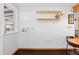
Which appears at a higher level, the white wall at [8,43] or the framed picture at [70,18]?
the framed picture at [70,18]

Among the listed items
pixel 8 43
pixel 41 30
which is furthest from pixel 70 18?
pixel 8 43

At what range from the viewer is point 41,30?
255 inches

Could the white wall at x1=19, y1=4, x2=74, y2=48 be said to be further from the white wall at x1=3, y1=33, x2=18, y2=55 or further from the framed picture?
the white wall at x1=3, y1=33, x2=18, y2=55

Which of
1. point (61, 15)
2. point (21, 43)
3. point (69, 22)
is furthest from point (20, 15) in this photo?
point (69, 22)

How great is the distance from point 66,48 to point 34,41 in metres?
1.59

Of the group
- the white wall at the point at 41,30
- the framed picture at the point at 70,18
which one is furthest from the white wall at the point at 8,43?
the framed picture at the point at 70,18

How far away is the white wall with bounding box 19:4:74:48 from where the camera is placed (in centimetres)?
643

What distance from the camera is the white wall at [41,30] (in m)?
6.43

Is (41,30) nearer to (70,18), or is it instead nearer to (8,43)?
(70,18)

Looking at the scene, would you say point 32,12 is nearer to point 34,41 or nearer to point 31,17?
point 31,17

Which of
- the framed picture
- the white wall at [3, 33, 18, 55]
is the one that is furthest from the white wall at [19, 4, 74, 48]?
the white wall at [3, 33, 18, 55]

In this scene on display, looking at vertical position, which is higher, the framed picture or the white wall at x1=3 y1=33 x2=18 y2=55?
the framed picture

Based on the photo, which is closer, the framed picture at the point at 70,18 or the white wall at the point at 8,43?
the white wall at the point at 8,43

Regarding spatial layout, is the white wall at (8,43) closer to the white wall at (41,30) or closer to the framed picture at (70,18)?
the white wall at (41,30)
